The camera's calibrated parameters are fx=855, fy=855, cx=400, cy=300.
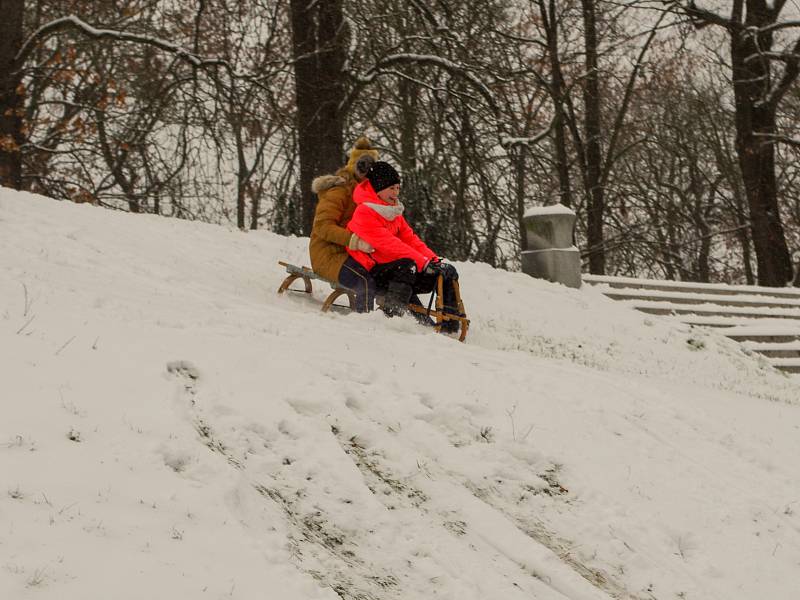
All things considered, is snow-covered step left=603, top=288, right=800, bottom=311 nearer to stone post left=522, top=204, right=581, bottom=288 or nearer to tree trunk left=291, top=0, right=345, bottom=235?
stone post left=522, top=204, right=581, bottom=288

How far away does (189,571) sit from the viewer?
304 centimetres

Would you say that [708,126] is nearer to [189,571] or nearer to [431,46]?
[431,46]

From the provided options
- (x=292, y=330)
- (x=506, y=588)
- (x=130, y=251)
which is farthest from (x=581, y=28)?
(x=506, y=588)

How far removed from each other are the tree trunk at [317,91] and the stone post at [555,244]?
2.88 metres

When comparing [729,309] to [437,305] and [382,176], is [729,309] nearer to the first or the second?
[437,305]

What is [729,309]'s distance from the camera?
1194cm

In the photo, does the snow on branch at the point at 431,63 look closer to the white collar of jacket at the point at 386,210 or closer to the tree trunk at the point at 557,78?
the tree trunk at the point at 557,78

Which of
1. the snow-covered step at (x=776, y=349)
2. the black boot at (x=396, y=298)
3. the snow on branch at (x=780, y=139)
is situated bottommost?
the snow-covered step at (x=776, y=349)

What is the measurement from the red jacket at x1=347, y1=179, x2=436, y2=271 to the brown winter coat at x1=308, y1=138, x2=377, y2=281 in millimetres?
204

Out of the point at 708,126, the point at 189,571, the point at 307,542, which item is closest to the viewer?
the point at 189,571

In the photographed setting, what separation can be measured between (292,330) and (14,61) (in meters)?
8.40

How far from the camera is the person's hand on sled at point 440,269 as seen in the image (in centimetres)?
761

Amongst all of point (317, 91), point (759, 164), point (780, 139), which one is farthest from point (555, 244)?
point (759, 164)

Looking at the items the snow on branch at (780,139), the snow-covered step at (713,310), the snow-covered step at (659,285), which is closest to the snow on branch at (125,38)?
the snow-covered step at (659,285)
